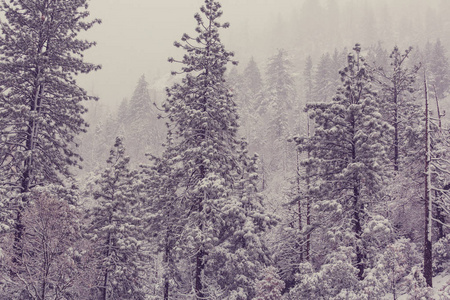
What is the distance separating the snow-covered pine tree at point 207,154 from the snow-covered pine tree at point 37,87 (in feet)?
17.4

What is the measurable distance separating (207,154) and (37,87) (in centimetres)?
915

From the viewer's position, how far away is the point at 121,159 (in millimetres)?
18719

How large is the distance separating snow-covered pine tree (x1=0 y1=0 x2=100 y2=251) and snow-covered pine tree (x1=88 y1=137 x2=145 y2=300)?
2.65 m

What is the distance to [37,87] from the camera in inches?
627

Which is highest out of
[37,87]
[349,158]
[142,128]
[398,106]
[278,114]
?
[278,114]

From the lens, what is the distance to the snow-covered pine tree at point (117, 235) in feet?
56.5

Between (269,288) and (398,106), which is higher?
(398,106)

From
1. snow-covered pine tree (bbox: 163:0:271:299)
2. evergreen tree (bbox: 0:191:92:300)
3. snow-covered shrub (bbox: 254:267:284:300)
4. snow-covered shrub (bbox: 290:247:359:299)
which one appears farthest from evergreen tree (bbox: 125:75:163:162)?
snow-covered shrub (bbox: 290:247:359:299)

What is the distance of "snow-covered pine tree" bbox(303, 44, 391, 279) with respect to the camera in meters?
14.9

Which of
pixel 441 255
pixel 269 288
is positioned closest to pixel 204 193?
pixel 269 288

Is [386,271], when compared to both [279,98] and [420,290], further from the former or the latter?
[279,98]

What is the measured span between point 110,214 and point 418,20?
452 ft

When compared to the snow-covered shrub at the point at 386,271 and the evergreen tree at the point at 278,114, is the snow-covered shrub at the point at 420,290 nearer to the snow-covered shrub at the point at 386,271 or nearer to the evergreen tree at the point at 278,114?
the snow-covered shrub at the point at 386,271

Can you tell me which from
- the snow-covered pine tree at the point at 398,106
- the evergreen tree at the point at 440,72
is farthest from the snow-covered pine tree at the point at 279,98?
the evergreen tree at the point at 440,72
